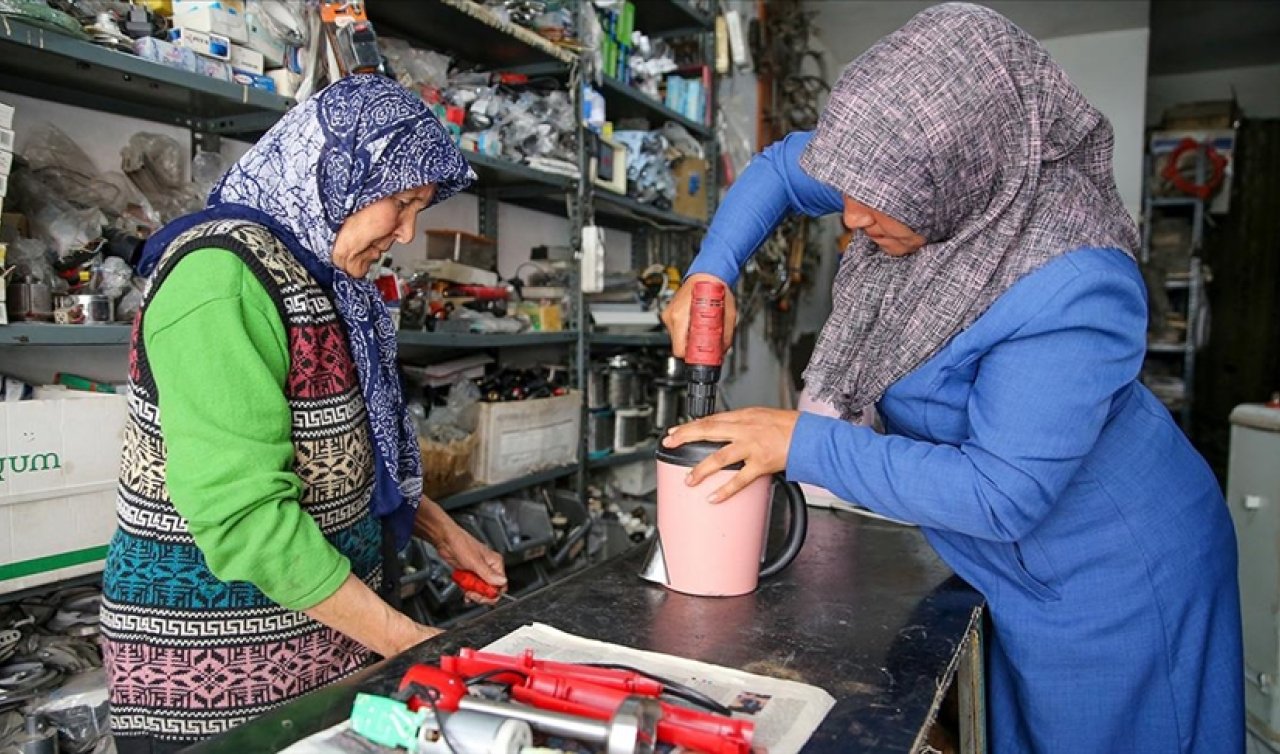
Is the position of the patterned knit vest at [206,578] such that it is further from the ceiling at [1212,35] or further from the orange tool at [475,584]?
the ceiling at [1212,35]

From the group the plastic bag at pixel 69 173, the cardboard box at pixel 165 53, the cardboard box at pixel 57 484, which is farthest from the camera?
the plastic bag at pixel 69 173

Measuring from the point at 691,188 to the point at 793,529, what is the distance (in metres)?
2.47

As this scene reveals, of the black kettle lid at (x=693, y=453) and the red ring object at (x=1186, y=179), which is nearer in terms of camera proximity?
the black kettle lid at (x=693, y=453)

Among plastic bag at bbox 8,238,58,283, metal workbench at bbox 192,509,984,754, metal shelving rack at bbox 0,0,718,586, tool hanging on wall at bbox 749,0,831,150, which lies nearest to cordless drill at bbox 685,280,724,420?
metal workbench at bbox 192,509,984,754

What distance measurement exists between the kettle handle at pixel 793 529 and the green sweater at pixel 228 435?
55cm

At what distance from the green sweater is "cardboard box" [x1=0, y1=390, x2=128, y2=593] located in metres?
0.55

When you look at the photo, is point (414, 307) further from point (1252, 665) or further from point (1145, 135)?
point (1145, 135)

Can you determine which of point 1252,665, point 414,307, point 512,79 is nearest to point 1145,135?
point 1252,665

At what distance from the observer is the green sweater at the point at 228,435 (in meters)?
0.83

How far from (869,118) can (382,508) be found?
80 cm

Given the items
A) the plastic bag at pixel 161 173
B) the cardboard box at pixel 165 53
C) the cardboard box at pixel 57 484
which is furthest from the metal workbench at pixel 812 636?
the plastic bag at pixel 161 173

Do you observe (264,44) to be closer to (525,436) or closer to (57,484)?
(57,484)

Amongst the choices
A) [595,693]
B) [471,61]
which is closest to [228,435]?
[595,693]

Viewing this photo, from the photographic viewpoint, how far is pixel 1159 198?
4980 millimetres
